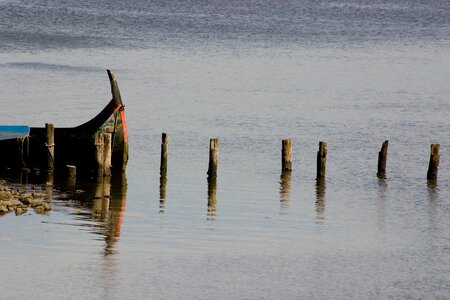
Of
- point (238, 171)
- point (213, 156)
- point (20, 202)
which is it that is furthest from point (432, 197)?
point (20, 202)

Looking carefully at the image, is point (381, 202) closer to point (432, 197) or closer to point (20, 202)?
point (432, 197)

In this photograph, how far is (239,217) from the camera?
32906mm

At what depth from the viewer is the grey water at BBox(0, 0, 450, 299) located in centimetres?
2722

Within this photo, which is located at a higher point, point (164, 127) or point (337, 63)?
point (337, 63)

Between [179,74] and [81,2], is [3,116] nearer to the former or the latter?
[179,74]

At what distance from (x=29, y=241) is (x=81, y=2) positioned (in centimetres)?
10040

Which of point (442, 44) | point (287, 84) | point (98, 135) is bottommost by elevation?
point (98, 135)

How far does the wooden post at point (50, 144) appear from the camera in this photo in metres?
36.6

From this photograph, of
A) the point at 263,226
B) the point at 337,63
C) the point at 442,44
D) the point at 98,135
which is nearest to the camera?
the point at 263,226

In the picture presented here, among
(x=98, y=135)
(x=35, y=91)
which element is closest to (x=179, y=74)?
(x=35, y=91)

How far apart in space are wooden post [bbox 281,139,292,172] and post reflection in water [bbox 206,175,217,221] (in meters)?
2.55

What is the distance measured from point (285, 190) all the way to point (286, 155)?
6.82 feet

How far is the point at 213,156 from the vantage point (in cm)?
3741

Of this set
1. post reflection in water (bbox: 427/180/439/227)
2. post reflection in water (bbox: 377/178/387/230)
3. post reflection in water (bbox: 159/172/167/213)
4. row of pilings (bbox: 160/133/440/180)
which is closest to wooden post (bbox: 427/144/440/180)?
row of pilings (bbox: 160/133/440/180)
